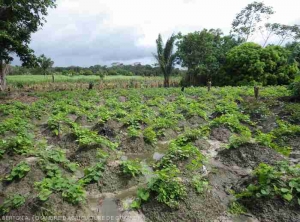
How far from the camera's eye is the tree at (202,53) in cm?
2998

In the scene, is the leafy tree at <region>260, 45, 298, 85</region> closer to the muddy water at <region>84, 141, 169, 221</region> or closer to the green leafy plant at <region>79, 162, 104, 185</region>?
the muddy water at <region>84, 141, 169, 221</region>

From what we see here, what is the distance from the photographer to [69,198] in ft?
A: 11.9

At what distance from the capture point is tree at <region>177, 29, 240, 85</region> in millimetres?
29980

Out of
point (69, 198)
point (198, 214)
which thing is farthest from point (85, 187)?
point (198, 214)

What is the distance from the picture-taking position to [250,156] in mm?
5672

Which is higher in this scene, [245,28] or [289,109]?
[245,28]

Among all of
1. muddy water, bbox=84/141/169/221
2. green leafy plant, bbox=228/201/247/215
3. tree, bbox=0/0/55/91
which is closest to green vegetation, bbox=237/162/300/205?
green leafy plant, bbox=228/201/247/215

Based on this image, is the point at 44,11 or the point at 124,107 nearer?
the point at 124,107

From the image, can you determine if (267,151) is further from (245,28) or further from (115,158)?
(245,28)

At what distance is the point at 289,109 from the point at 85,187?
9.01 meters

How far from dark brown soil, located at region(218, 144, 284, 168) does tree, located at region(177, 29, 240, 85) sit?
25299 millimetres

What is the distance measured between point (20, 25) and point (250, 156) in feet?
56.7

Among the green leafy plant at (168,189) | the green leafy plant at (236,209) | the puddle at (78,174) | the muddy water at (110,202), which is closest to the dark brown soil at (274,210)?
the green leafy plant at (236,209)

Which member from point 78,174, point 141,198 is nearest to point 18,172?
point 78,174
